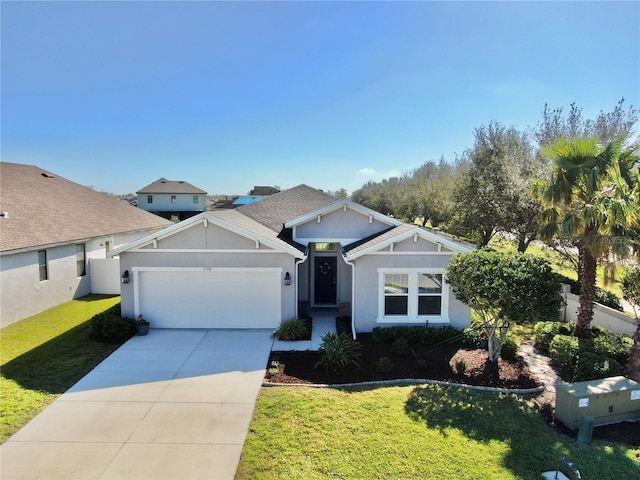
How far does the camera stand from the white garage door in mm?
12461

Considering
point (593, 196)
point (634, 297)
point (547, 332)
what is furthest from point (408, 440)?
point (634, 297)

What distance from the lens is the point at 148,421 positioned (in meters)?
7.21

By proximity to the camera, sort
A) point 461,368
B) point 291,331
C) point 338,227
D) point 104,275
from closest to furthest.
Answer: point 461,368 < point 291,331 < point 338,227 < point 104,275

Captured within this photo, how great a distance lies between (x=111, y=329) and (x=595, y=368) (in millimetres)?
13952

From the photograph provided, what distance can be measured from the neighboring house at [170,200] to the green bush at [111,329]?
44823mm

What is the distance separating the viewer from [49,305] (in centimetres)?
1445

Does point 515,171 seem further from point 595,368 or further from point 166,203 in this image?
point 166,203

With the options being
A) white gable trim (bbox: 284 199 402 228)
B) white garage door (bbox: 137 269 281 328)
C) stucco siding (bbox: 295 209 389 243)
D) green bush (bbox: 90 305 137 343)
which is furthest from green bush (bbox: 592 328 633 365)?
green bush (bbox: 90 305 137 343)

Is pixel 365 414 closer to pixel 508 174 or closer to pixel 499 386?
pixel 499 386

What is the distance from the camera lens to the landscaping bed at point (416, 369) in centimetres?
900

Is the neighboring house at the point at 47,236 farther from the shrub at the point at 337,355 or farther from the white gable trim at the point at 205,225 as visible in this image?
the shrub at the point at 337,355

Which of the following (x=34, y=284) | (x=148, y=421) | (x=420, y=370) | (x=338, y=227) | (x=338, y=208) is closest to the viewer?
(x=148, y=421)

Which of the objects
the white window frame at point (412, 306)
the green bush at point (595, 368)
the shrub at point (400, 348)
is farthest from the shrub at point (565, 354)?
the shrub at point (400, 348)

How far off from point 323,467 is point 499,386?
5367mm
